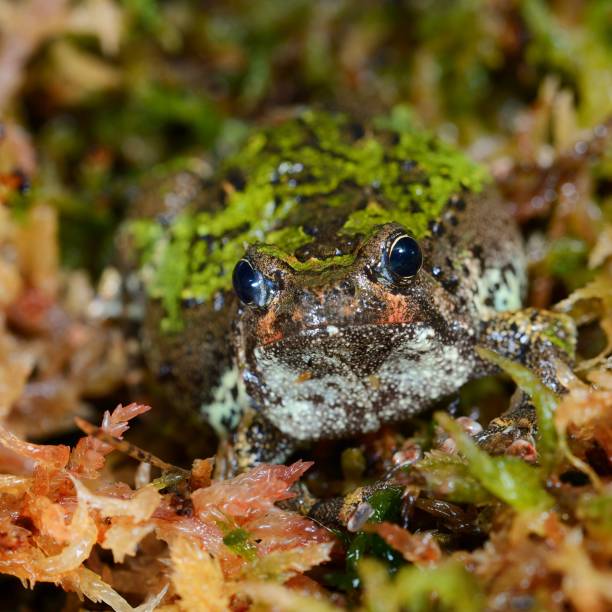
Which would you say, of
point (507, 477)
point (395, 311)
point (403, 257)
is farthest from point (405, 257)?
point (507, 477)

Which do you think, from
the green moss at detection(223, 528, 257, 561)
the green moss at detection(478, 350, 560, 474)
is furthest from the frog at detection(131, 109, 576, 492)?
the green moss at detection(223, 528, 257, 561)

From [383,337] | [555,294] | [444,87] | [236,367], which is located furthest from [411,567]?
[444,87]

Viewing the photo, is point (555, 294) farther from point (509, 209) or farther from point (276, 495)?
point (276, 495)

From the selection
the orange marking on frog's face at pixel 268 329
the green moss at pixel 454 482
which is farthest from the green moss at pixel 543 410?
the orange marking on frog's face at pixel 268 329

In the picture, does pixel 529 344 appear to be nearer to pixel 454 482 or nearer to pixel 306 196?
pixel 454 482

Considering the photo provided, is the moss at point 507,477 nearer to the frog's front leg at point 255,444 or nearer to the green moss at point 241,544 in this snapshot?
the green moss at point 241,544

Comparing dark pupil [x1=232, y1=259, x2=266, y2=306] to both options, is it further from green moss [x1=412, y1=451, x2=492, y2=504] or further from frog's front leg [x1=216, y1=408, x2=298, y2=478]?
green moss [x1=412, y1=451, x2=492, y2=504]
